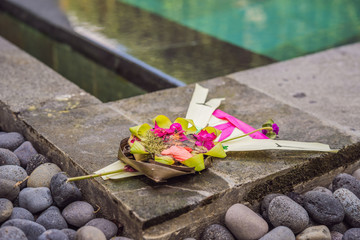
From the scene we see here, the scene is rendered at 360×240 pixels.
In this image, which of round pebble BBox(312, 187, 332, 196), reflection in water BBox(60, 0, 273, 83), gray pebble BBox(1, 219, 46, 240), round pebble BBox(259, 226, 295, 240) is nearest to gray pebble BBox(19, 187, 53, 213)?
gray pebble BBox(1, 219, 46, 240)

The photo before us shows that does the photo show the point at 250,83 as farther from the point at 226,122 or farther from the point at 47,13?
the point at 47,13

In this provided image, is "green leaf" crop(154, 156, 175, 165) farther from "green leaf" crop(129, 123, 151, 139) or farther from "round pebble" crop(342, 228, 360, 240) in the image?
"round pebble" crop(342, 228, 360, 240)

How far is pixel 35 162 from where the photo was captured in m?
1.68

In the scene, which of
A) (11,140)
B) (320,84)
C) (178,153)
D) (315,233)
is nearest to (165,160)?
(178,153)

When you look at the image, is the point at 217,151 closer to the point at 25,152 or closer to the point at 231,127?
the point at 231,127

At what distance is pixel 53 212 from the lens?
1446mm

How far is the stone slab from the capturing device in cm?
205

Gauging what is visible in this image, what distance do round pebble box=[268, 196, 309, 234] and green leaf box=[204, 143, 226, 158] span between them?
0.23m

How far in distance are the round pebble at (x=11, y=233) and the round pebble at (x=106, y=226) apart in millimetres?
213

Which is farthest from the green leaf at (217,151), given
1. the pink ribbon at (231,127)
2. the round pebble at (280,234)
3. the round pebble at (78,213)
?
the round pebble at (78,213)

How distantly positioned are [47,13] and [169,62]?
4.60 ft

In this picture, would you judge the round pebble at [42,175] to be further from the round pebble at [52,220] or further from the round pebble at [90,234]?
the round pebble at [90,234]

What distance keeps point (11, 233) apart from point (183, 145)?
596 mm

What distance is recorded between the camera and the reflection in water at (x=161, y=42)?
288cm
